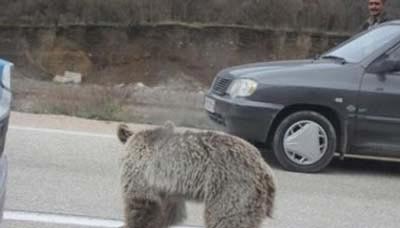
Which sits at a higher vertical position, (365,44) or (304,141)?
(365,44)

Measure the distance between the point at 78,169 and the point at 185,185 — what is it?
12.8 ft

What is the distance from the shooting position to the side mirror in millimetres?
9078

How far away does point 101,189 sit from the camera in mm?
7629

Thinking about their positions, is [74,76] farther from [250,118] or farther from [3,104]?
[3,104]

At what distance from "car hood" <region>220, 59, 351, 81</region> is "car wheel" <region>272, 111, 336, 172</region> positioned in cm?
46

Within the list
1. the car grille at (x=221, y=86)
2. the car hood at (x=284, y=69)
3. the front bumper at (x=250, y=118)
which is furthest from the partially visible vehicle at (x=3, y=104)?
the car grille at (x=221, y=86)

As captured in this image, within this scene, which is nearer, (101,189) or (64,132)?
(101,189)

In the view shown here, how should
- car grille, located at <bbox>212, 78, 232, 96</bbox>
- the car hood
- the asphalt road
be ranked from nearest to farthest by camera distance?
the asphalt road → the car hood → car grille, located at <bbox>212, 78, 232, 96</bbox>

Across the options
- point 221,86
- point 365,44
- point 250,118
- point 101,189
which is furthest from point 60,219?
point 365,44

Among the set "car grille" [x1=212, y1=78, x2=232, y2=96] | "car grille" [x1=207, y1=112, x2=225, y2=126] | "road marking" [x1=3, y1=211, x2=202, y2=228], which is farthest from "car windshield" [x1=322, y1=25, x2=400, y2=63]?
"road marking" [x1=3, y1=211, x2=202, y2=228]

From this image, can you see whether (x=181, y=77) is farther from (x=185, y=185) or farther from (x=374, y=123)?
(x=185, y=185)

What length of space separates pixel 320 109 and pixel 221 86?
1.15 metres

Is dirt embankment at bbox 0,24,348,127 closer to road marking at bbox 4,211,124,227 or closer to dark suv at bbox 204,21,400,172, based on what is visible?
dark suv at bbox 204,21,400,172

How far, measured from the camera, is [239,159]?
479 cm
